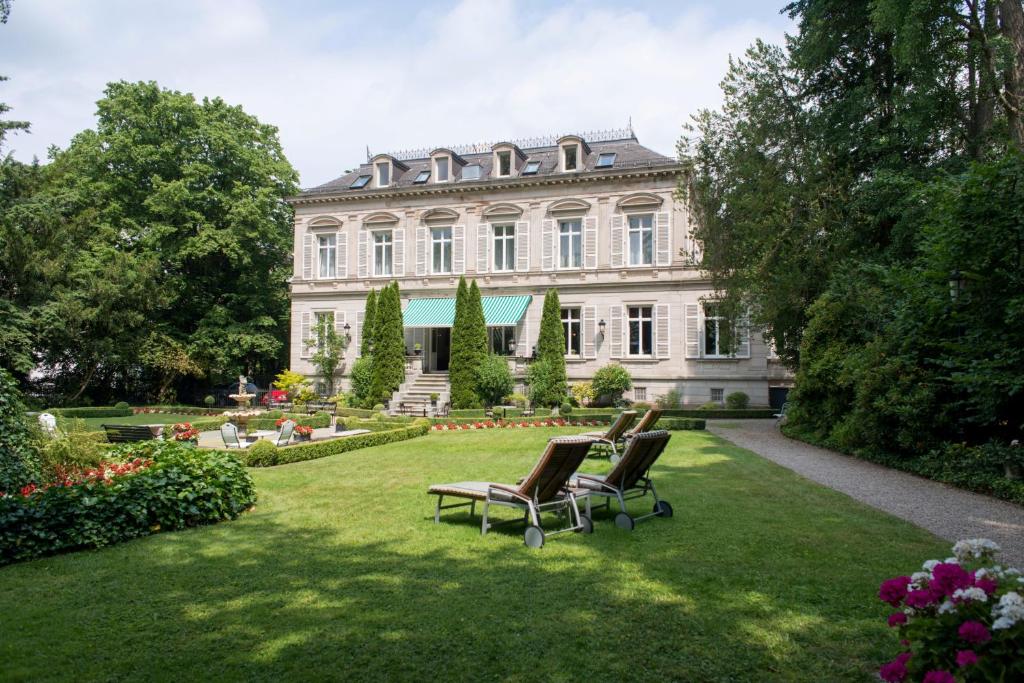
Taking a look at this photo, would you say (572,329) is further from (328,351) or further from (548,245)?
(328,351)

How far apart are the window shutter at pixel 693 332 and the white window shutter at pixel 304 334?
17.0 metres

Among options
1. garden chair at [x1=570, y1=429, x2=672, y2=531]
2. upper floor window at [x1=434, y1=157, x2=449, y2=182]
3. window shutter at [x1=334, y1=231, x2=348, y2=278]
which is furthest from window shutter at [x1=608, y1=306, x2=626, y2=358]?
garden chair at [x1=570, y1=429, x2=672, y2=531]

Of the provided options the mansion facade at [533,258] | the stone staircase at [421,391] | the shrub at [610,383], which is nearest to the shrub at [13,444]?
the stone staircase at [421,391]

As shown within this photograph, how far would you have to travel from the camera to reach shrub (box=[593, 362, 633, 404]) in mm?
26297

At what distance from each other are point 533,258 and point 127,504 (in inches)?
935

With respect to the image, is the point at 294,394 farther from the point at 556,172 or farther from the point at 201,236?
the point at 556,172

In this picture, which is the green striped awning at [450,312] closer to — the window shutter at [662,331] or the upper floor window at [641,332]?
the upper floor window at [641,332]

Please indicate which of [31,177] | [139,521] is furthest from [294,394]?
[139,521]

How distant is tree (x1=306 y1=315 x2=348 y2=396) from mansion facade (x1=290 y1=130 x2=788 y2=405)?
0.49 meters

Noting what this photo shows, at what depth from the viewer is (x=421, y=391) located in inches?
1107

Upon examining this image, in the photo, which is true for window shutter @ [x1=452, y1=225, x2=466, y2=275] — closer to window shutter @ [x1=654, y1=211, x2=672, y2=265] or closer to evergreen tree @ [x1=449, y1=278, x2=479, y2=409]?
evergreen tree @ [x1=449, y1=278, x2=479, y2=409]

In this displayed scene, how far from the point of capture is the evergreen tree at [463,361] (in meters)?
26.7

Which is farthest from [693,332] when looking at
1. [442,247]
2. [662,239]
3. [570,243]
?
[442,247]

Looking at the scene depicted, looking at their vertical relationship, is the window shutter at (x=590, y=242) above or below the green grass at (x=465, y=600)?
above
